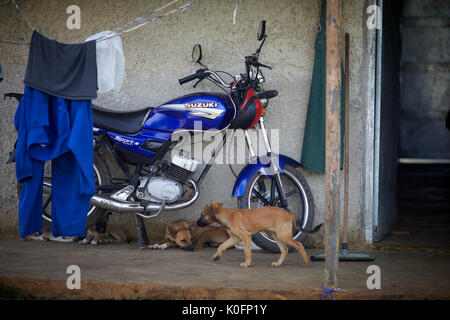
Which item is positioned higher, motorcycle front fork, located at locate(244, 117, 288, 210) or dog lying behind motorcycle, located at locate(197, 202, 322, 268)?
motorcycle front fork, located at locate(244, 117, 288, 210)

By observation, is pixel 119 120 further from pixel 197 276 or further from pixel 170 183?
pixel 197 276

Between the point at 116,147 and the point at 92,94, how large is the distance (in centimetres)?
106

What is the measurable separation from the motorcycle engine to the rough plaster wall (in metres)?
0.57

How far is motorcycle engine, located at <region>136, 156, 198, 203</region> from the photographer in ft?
19.2

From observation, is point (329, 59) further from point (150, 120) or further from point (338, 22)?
point (150, 120)

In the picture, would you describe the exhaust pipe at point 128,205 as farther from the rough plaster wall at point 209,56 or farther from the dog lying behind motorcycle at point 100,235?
the rough plaster wall at point 209,56

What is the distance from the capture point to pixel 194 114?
18.7 feet

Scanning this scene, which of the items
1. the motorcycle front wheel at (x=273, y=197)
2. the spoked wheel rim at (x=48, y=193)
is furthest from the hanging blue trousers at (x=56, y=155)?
the motorcycle front wheel at (x=273, y=197)

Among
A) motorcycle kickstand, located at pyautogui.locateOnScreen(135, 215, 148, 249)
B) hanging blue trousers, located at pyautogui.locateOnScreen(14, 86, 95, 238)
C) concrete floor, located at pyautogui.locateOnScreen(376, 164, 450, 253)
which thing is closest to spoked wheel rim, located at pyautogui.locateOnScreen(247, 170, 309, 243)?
concrete floor, located at pyautogui.locateOnScreen(376, 164, 450, 253)

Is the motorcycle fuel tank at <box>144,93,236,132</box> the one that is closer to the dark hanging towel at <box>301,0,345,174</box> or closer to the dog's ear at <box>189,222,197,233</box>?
the dark hanging towel at <box>301,0,345,174</box>

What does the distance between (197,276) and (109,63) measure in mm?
1855

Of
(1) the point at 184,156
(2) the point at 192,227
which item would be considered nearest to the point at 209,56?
(1) the point at 184,156

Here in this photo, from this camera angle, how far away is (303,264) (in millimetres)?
5438

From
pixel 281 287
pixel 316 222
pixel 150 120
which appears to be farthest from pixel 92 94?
pixel 316 222
